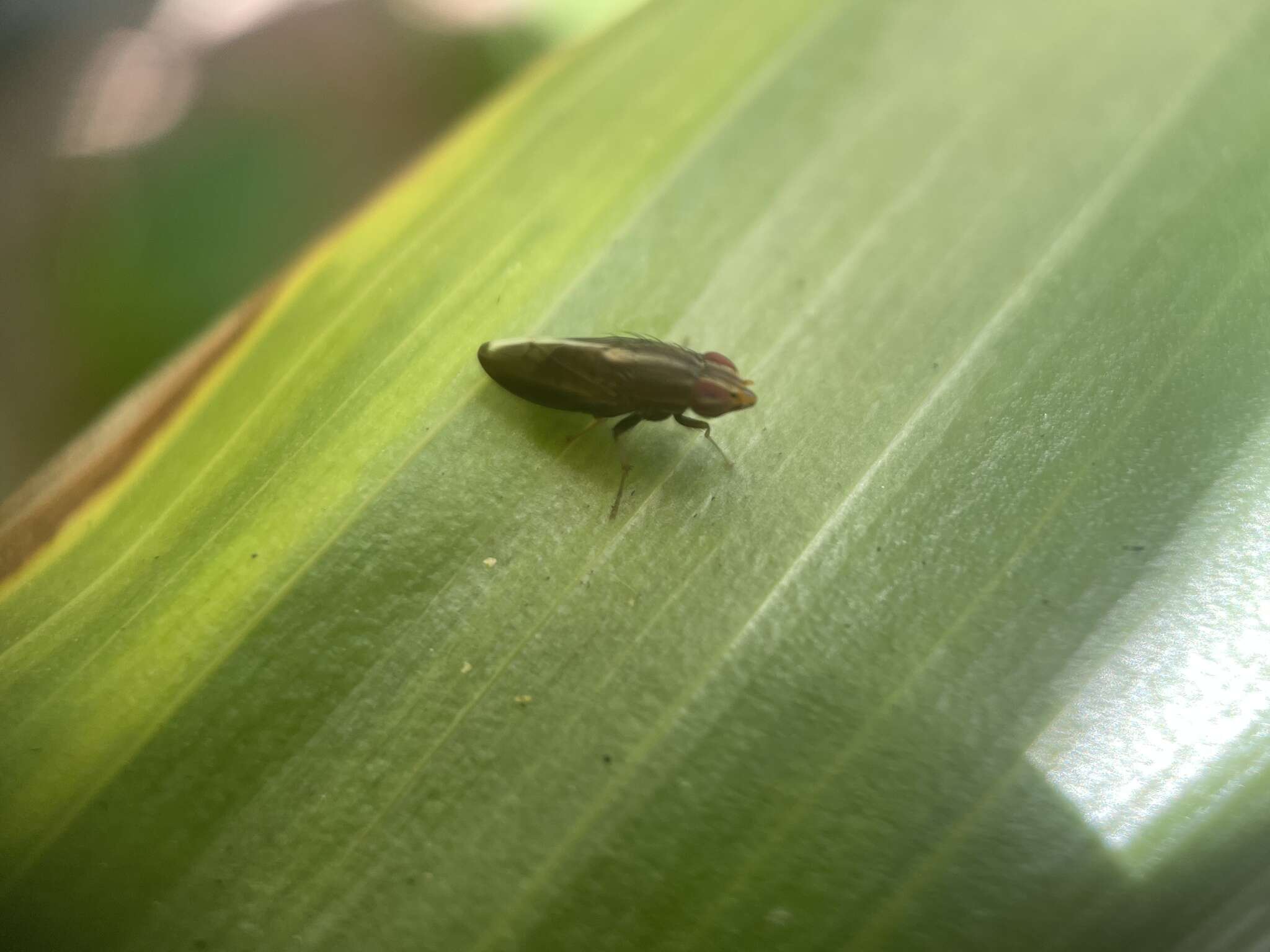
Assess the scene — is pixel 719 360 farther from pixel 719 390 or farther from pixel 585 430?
pixel 585 430

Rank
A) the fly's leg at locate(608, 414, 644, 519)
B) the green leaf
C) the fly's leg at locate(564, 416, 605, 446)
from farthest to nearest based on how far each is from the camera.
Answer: the fly's leg at locate(564, 416, 605, 446), the fly's leg at locate(608, 414, 644, 519), the green leaf

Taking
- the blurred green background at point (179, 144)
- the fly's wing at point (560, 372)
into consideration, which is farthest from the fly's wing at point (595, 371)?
the blurred green background at point (179, 144)

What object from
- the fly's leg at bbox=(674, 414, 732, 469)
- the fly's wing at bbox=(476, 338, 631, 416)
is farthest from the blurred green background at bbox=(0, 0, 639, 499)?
the fly's leg at bbox=(674, 414, 732, 469)

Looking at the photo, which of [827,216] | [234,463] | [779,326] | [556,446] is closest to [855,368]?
[779,326]

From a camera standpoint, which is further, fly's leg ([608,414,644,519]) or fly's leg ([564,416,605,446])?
fly's leg ([564,416,605,446])

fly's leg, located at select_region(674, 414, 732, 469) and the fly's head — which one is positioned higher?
the fly's head

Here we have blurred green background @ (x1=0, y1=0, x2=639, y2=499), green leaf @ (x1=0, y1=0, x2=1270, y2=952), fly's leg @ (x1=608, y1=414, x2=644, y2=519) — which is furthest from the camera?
blurred green background @ (x1=0, y1=0, x2=639, y2=499)

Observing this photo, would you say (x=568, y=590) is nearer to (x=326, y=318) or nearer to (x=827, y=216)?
(x=326, y=318)

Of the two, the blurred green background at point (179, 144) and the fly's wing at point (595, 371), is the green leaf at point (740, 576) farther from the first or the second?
the blurred green background at point (179, 144)

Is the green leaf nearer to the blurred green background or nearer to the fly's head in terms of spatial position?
the fly's head
